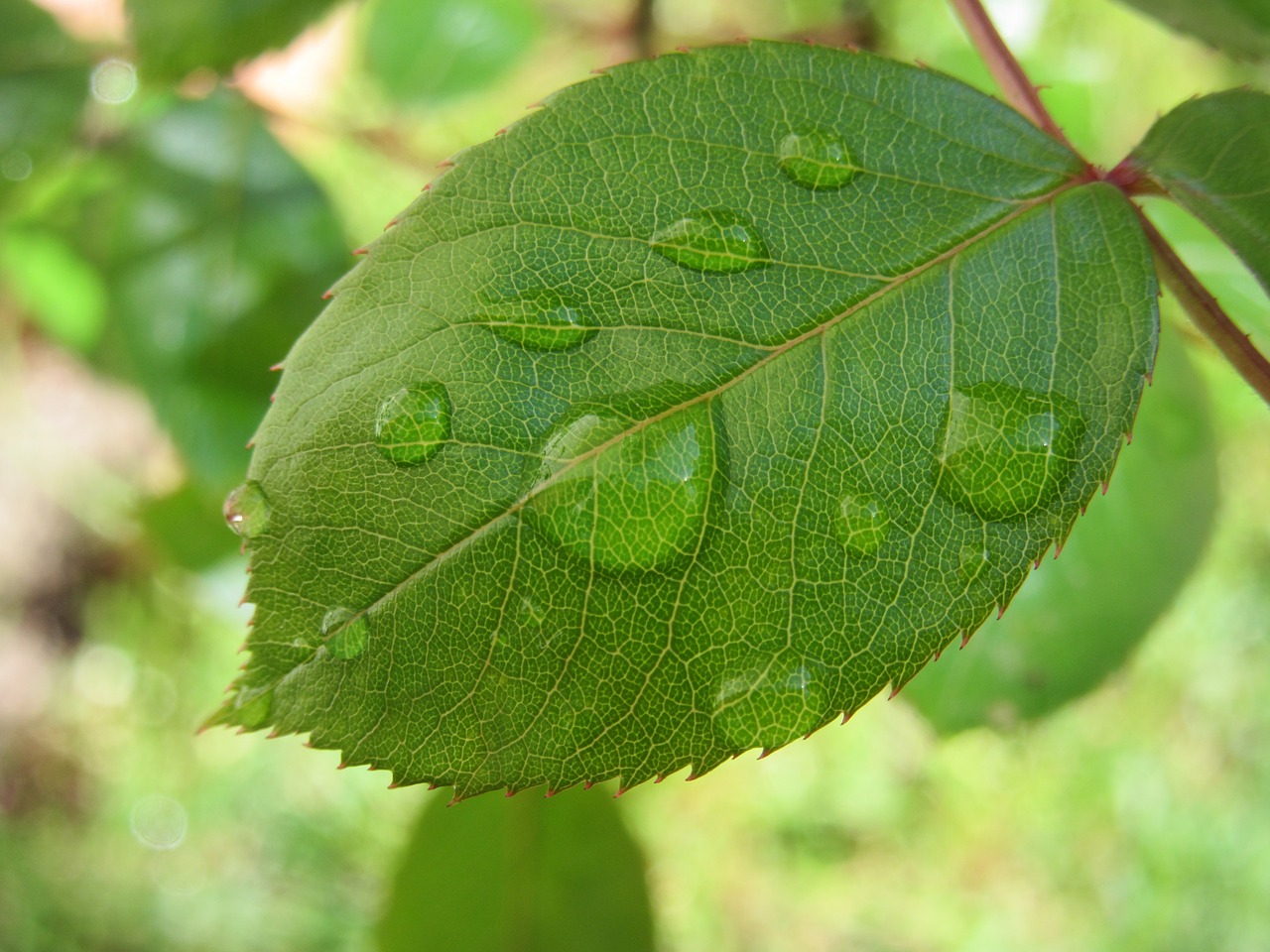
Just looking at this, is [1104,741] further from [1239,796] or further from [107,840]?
[107,840]

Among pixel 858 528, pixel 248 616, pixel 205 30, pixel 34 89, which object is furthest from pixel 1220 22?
pixel 248 616

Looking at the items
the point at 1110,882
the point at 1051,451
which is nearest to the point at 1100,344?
the point at 1051,451

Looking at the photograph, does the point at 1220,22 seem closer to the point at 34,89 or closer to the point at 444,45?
the point at 444,45

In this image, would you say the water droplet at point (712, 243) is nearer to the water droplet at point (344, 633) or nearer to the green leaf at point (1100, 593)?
A: the water droplet at point (344, 633)

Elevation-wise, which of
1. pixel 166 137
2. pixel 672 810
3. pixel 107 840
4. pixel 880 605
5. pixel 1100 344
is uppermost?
pixel 1100 344

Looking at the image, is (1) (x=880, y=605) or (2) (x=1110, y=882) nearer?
(1) (x=880, y=605)

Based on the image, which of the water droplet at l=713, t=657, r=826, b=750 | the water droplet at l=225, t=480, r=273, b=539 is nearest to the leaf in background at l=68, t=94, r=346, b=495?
→ the water droplet at l=225, t=480, r=273, b=539
